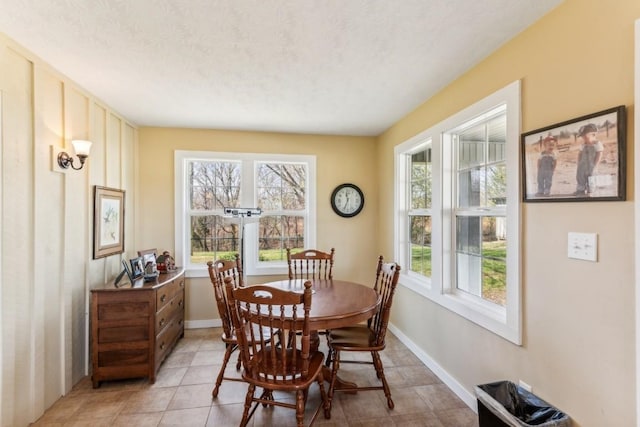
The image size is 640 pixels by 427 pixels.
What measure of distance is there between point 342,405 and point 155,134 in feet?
11.4

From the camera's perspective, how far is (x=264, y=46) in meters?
1.90

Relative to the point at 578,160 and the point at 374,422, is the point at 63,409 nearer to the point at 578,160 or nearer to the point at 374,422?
the point at 374,422

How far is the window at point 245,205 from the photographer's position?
375 centimetres

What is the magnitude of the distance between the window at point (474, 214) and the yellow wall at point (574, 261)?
89 mm

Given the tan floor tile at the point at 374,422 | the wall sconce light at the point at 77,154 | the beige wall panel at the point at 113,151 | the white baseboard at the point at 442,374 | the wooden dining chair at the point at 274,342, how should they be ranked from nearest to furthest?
the wooden dining chair at the point at 274,342
the tan floor tile at the point at 374,422
the white baseboard at the point at 442,374
the wall sconce light at the point at 77,154
the beige wall panel at the point at 113,151

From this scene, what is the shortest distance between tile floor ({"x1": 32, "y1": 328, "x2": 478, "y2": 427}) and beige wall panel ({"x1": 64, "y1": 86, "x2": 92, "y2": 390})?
306 mm

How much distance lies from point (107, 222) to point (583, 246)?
3.59 meters

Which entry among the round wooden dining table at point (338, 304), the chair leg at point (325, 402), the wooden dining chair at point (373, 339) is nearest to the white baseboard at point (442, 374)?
the wooden dining chair at point (373, 339)

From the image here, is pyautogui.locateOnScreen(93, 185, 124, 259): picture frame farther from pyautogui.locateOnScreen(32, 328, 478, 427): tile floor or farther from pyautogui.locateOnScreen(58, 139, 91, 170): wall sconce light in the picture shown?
pyautogui.locateOnScreen(32, 328, 478, 427): tile floor

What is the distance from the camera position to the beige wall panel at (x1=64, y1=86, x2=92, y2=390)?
2367 millimetres

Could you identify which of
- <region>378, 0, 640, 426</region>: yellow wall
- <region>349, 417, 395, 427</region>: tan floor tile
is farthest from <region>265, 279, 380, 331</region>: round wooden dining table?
<region>378, 0, 640, 426</region>: yellow wall

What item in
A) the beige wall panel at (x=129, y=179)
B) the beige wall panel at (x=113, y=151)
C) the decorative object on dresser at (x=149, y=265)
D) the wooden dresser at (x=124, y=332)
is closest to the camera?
the wooden dresser at (x=124, y=332)

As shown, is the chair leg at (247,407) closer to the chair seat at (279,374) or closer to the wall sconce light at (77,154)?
the chair seat at (279,374)

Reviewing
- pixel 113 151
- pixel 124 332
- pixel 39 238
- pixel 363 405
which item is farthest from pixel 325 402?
pixel 113 151
